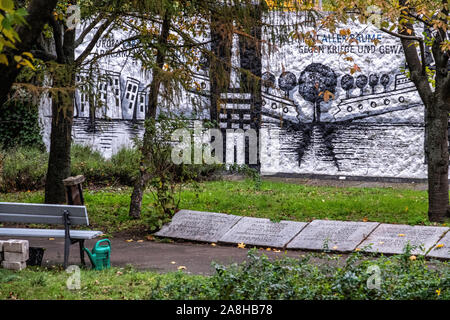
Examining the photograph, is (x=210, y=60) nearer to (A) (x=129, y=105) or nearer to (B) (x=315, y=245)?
(B) (x=315, y=245)

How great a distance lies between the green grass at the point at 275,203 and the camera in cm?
1055

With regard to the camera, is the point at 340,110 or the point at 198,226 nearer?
the point at 198,226

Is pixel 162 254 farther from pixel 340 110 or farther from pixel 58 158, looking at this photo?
pixel 340 110

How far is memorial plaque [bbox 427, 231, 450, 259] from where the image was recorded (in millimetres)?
8086

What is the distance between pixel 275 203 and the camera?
39.2 ft

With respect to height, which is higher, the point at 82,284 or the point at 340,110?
the point at 340,110

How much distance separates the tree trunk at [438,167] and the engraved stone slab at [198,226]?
3.24 meters

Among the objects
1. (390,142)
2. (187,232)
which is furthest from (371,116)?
(187,232)

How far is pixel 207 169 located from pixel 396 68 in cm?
541

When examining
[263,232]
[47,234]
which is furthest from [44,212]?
[263,232]

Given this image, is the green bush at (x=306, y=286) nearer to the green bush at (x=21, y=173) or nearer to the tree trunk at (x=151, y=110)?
the tree trunk at (x=151, y=110)

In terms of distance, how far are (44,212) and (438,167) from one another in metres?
6.33

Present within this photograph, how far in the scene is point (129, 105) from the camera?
16.6 m

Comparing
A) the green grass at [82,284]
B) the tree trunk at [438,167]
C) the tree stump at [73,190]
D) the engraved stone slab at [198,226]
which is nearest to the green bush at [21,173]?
the engraved stone slab at [198,226]
